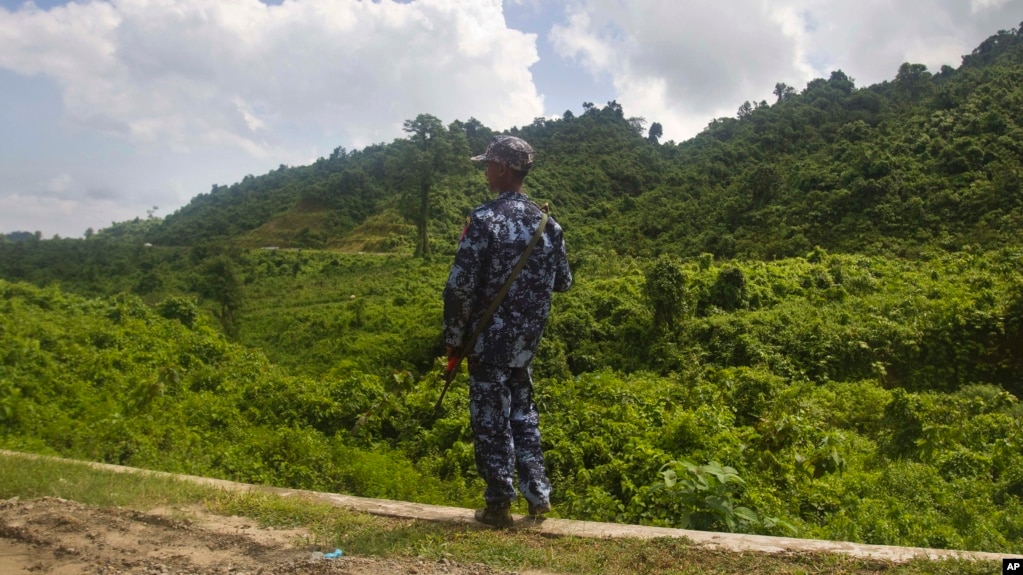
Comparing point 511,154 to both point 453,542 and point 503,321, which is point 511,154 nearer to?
point 503,321

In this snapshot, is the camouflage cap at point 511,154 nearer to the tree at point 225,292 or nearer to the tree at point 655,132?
the tree at point 225,292

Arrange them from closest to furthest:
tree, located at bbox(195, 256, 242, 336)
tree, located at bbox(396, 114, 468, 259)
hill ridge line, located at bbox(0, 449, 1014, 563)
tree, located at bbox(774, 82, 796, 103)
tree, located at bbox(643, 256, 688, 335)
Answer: hill ridge line, located at bbox(0, 449, 1014, 563) < tree, located at bbox(643, 256, 688, 335) < tree, located at bbox(195, 256, 242, 336) < tree, located at bbox(396, 114, 468, 259) < tree, located at bbox(774, 82, 796, 103)

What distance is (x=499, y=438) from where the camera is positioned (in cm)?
309

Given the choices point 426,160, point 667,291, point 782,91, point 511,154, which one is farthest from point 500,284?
point 782,91

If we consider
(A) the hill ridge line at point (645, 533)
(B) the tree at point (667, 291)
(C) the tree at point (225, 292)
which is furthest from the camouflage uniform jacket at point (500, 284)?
(C) the tree at point (225, 292)

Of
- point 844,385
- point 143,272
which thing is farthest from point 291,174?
point 844,385

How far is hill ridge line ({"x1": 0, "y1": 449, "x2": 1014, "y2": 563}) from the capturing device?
2.61 meters

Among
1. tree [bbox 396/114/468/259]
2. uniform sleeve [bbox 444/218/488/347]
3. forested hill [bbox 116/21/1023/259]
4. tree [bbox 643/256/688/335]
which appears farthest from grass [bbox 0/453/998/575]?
tree [bbox 396/114/468/259]

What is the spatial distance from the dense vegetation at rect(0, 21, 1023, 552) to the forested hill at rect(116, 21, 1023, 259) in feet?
0.66

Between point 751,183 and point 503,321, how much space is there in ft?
109

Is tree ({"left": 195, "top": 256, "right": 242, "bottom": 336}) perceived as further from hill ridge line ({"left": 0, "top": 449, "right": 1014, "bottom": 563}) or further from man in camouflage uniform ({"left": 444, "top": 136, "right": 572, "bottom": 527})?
man in camouflage uniform ({"left": 444, "top": 136, "right": 572, "bottom": 527})

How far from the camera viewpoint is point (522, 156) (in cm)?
317

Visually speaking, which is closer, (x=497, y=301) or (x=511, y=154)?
(x=497, y=301)

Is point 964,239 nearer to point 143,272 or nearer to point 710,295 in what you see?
point 710,295
